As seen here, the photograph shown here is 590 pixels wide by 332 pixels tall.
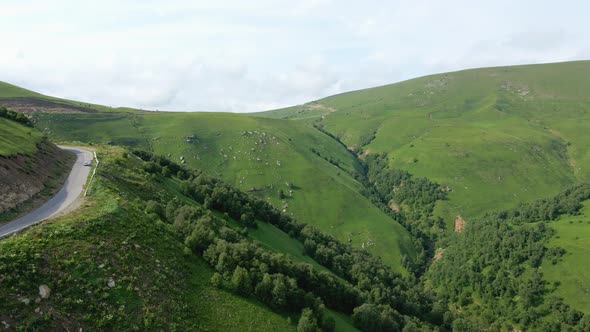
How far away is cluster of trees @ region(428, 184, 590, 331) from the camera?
113562mm

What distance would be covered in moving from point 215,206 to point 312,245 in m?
29.0

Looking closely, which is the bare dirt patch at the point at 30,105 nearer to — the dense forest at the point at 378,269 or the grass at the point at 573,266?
the dense forest at the point at 378,269

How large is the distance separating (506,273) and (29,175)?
153 metres

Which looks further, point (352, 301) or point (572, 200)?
point (572, 200)

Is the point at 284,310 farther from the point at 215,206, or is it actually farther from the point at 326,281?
the point at 215,206

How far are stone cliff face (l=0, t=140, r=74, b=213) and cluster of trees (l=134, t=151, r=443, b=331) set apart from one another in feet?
49.7

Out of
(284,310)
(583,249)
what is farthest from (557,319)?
(284,310)

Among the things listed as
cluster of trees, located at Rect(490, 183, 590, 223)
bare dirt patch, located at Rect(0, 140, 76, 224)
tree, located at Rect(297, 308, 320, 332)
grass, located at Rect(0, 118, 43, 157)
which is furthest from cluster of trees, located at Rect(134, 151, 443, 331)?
cluster of trees, located at Rect(490, 183, 590, 223)

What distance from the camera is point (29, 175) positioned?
51.0 meters

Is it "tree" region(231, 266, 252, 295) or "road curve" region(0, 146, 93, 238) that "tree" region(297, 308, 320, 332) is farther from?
"road curve" region(0, 146, 93, 238)

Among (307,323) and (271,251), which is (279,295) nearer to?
(307,323)

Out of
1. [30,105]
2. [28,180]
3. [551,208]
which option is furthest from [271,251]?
[30,105]

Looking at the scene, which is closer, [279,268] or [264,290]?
[264,290]

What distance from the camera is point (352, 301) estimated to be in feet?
234
